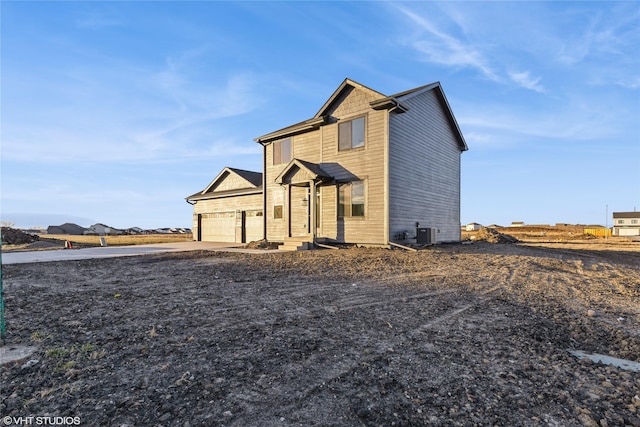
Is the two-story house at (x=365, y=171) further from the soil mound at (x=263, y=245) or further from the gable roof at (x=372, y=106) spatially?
the soil mound at (x=263, y=245)

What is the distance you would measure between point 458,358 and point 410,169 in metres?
12.4

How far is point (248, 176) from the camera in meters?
22.4

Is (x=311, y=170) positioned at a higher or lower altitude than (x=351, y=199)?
higher

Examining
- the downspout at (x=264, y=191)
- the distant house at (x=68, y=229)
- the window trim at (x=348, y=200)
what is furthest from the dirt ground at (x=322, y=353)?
the distant house at (x=68, y=229)

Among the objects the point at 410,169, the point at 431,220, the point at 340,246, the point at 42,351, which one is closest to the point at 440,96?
the point at 410,169

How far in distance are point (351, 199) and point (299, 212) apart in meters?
3.25

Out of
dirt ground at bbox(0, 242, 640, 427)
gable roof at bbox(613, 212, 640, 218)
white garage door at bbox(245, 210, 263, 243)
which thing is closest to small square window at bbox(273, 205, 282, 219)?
white garage door at bbox(245, 210, 263, 243)

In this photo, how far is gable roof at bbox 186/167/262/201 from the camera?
20.7 meters

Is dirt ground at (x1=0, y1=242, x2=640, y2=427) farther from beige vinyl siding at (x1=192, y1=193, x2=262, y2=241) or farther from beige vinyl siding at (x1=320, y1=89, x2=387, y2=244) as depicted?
A: beige vinyl siding at (x1=192, y1=193, x2=262, y2=241)

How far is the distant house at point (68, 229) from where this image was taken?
53.1 metres

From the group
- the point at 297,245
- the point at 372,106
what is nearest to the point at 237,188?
the point at 297,245

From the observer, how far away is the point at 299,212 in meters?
16.5

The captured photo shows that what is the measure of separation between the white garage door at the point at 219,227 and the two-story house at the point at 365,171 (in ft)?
14.7

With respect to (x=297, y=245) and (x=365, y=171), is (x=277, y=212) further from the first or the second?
(x=365, y=171)
